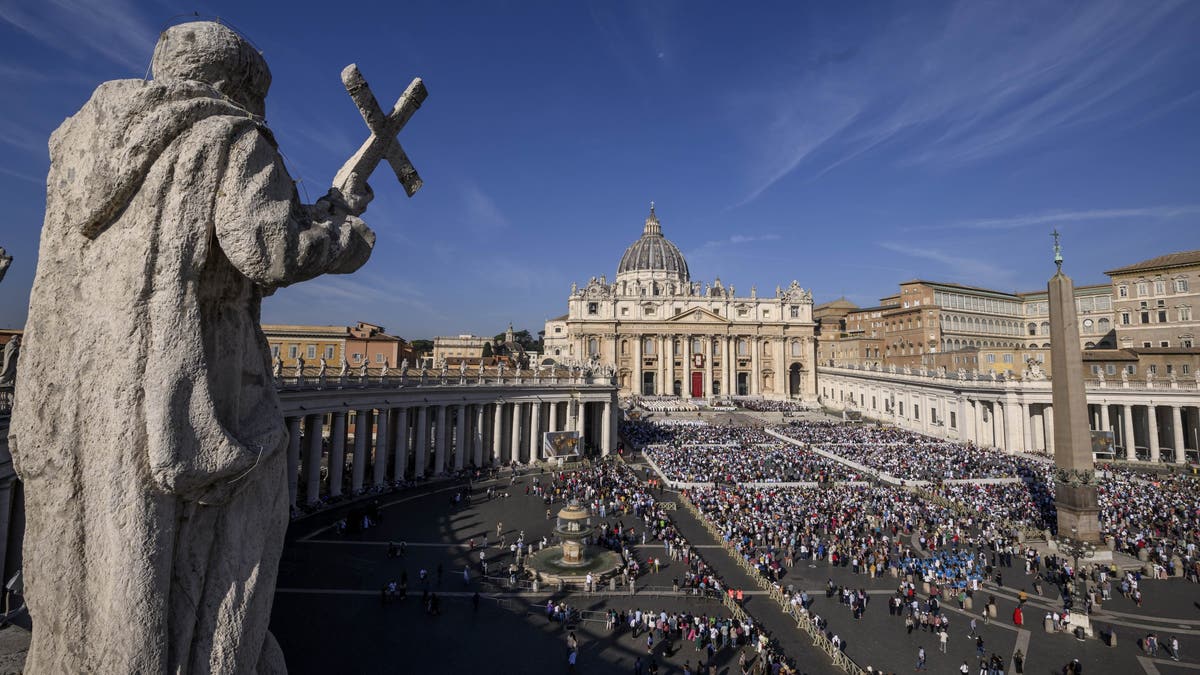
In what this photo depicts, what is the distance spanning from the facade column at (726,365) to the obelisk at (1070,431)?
62969 mm

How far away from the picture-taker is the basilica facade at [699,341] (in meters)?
86.1

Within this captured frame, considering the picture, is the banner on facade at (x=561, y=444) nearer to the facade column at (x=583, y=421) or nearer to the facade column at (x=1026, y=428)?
the facade column at (x=583, y=421)

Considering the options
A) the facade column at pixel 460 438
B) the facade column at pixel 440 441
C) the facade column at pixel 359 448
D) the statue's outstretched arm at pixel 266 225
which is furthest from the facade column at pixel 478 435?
the statue's outstretched arm at pixel 266 225

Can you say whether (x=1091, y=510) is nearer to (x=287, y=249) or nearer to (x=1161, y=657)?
(x=1161, y=657)

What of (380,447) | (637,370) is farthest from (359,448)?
(637,370)

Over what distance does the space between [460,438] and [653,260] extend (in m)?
80.3

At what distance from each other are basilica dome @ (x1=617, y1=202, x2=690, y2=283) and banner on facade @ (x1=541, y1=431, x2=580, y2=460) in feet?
243

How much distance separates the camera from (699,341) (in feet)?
287

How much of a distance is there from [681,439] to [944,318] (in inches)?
1757

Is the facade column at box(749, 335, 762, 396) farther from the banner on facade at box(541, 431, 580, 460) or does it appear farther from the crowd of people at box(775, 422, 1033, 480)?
the banner on facade at box(541, 431, 580, 460)

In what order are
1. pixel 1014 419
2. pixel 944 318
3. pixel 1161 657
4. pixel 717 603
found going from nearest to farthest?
pixel 1161 657, pixel 717 603, pixel 1014 419, pixel 944 318

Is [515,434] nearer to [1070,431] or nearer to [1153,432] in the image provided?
[1070,431]

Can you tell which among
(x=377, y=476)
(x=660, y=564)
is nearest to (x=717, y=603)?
(x=660, y=564)

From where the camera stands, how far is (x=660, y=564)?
65.8 ft
